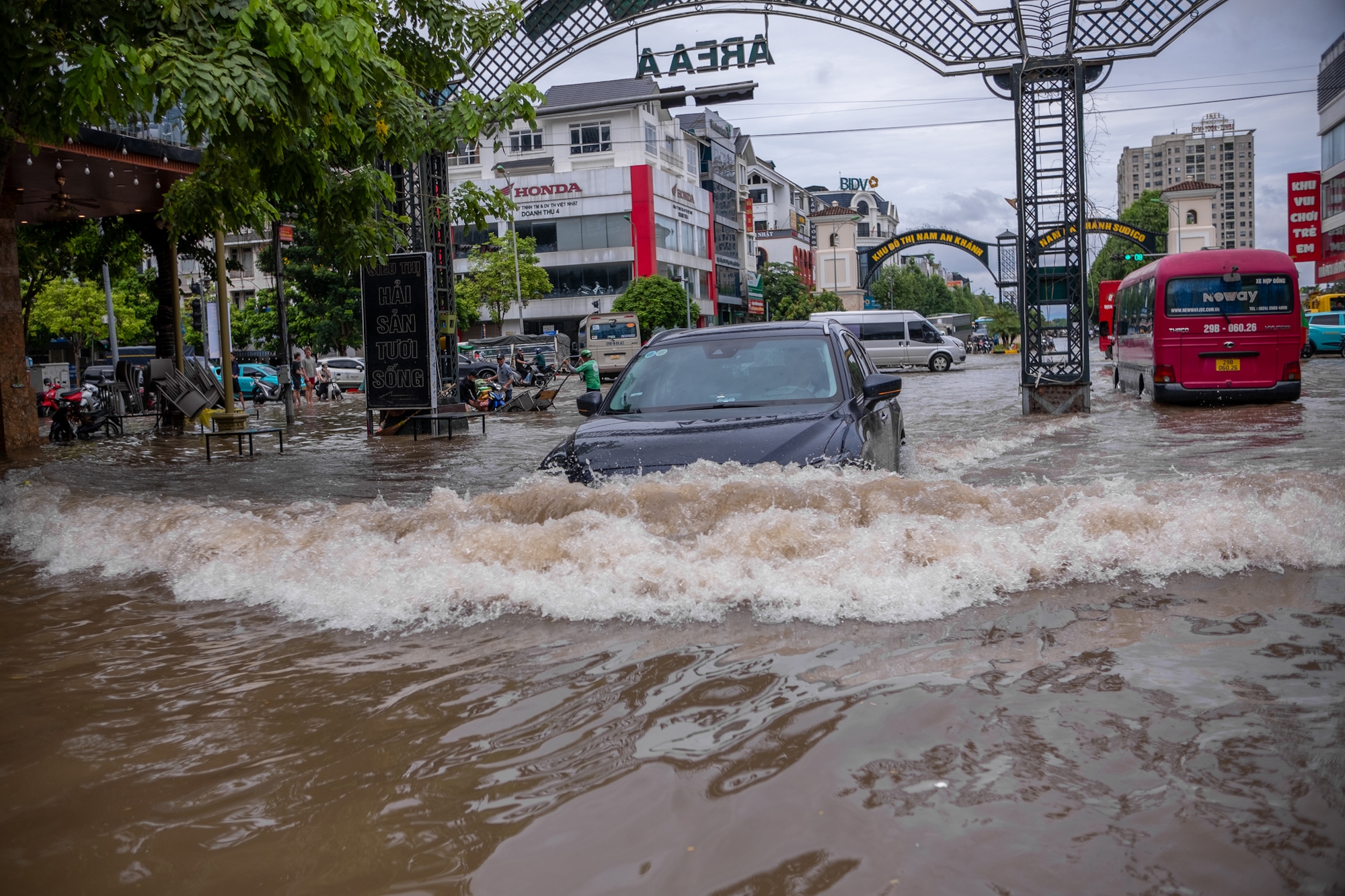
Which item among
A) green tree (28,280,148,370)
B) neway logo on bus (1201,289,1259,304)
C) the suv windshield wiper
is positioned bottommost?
the suv windshield wiper

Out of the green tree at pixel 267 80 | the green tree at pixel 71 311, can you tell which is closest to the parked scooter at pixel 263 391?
the green tree at pixel 71 311

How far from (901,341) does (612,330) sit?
1142 centimetres

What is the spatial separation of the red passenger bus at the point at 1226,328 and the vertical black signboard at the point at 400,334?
1215cm

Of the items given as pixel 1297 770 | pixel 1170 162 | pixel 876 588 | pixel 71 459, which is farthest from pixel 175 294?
pixel 1170 162

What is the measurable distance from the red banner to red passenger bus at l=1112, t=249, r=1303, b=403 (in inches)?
2001

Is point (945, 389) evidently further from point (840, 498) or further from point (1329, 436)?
point (840, 498)

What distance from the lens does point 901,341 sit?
4216 cm

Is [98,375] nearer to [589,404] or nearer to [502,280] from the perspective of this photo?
[502,280]

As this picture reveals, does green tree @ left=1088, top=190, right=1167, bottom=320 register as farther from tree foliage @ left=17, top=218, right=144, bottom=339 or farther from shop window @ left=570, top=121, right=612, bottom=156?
tree foliage @ left=17, top=218, right=144, bottom=339

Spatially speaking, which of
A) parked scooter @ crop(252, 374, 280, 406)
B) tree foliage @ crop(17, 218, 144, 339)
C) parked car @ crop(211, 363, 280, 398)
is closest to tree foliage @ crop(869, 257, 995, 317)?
parked car @ crop(211, 363, 280, 398)

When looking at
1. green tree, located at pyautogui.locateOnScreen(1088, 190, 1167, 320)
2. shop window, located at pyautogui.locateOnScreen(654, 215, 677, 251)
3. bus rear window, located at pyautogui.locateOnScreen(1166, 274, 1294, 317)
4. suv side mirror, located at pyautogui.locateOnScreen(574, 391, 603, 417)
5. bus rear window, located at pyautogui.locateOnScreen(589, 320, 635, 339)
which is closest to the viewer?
suv side mirror, located at pyautogui.locateOnScreen(574, 391, 603, 417)

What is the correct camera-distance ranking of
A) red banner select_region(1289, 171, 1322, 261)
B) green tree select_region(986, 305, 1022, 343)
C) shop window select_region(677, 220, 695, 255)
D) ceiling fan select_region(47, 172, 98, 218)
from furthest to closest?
green tree select_region(986, 305, 1022, 343), shop window select_region(677, 220, 695, 255), red banner select_region(1289, 171, 1322, 261), ceiling fan select_region(47, 172, 98, 218)

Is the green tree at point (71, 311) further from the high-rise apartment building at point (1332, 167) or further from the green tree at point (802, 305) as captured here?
the high-rise apartment building at point (1332, 167)

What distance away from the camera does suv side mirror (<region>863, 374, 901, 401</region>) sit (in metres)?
6.74
